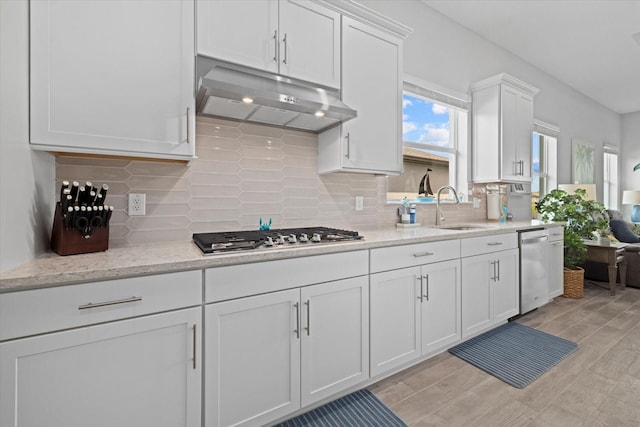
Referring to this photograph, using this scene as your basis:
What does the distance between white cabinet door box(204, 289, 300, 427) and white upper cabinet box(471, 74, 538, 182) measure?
2924 millimetres

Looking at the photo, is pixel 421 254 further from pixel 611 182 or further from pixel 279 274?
pixel 611 182

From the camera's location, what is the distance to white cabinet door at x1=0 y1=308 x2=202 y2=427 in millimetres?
1021

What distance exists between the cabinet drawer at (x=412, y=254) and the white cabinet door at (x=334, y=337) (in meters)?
0.16

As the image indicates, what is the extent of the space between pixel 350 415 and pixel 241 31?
2192 mm

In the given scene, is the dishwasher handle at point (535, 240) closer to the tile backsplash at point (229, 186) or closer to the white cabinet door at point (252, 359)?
the tile backsplash at point (229, 186)

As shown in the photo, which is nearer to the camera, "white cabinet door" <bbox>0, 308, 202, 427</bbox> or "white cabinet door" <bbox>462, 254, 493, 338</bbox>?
"white cabinet door" <bbox>0, 308, 202, 427</bbox>

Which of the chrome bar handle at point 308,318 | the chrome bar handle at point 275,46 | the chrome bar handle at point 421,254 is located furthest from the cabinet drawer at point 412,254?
the chrome bar handle at point 275,46

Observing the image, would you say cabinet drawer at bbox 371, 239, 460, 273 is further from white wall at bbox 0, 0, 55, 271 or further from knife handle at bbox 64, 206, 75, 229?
white wall at bbox 0, 0, 55, 271

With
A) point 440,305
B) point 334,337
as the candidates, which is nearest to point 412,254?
point 440,305

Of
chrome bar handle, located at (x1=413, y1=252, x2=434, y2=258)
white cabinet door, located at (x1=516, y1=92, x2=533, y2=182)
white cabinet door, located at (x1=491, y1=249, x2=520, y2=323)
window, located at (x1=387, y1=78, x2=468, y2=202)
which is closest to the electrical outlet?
chrome bar handle, located at (x1=413, y1=252, x2=434, y2=258)

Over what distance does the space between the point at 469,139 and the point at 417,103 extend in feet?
2.90

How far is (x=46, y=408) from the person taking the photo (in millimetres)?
1058

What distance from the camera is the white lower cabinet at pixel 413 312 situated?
74.8 inches

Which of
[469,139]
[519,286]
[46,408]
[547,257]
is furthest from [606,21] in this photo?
[46,408]
